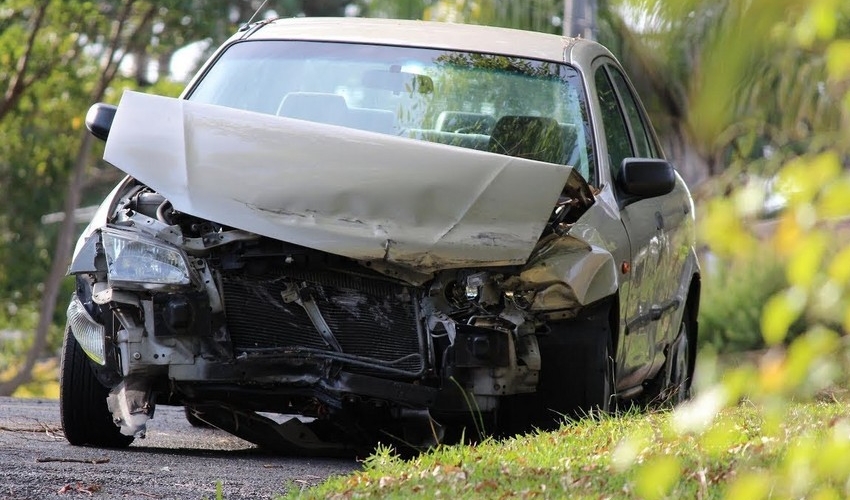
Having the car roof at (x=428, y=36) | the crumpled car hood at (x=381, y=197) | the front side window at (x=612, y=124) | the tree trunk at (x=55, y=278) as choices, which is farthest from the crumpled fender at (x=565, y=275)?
the tree trunk at (x=55, y=278)

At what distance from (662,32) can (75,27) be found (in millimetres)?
23113

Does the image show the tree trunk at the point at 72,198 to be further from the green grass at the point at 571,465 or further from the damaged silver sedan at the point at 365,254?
the green grass at the point at 571,465

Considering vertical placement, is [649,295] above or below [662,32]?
below

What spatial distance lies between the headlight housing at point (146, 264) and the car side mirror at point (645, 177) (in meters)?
1.84

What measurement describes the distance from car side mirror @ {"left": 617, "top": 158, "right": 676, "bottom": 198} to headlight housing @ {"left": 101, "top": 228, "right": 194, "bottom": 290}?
6.03 ft

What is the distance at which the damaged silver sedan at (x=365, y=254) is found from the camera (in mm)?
5133

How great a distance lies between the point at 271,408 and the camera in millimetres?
5773

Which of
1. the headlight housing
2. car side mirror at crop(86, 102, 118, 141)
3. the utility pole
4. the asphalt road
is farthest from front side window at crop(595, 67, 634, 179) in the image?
the utility pole

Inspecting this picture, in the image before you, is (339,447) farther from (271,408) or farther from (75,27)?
(75,27)

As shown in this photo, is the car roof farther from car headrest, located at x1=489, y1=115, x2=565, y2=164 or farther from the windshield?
car headrest, located at x1=489, y1=115, x2=565, y2=164

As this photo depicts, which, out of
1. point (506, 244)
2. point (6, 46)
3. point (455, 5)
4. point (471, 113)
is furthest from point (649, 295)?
point (6, 46)

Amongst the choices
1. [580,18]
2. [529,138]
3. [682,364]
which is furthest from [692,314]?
[580,18]

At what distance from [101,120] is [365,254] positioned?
1.44 meters

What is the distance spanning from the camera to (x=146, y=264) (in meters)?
5.30
